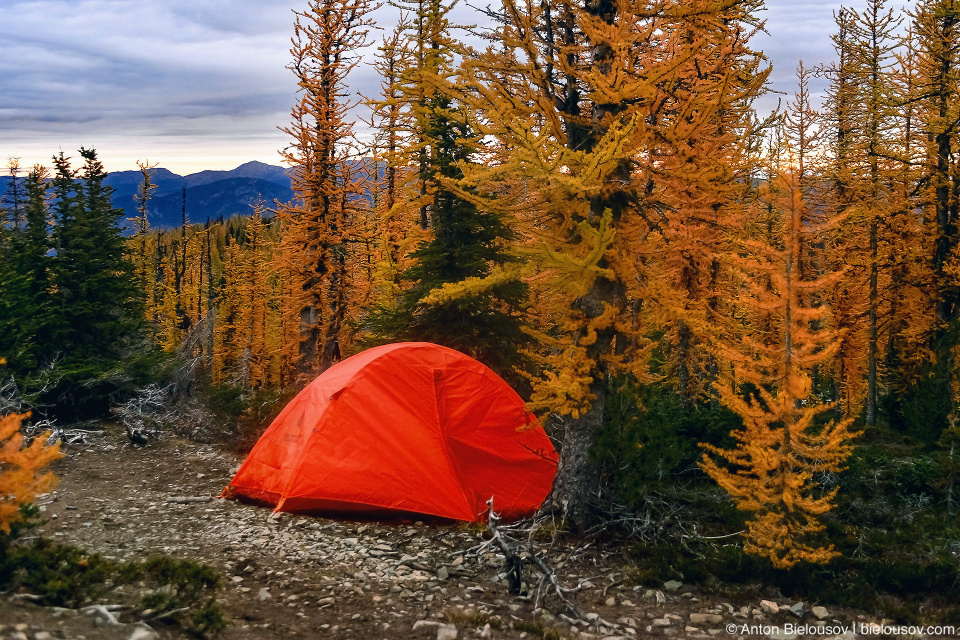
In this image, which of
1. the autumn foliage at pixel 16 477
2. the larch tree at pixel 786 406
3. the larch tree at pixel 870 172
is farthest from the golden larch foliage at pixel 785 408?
the larch tree at pixel 870 172

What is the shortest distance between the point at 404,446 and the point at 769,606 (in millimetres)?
4701

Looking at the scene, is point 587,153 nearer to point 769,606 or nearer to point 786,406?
point 786,406

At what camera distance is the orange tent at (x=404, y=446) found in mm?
8156

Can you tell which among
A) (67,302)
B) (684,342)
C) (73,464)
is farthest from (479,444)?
(67,302)

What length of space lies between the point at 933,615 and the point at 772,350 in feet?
9.36

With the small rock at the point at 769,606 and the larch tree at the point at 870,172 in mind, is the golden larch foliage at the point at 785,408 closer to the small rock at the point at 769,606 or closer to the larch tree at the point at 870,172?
the small rock at the point at 769,606

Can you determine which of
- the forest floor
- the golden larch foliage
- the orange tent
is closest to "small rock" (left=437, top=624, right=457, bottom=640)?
the forest floor

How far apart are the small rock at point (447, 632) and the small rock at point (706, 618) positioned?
2341 millimetres

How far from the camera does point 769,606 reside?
19.8 ft

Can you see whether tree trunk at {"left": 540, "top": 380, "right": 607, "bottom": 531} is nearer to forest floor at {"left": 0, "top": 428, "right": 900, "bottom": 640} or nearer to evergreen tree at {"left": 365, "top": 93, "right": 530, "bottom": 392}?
forest floor at {"left": 0, "top": 428, "right": 900, "bottom": 640}

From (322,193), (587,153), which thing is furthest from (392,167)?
(587,153)

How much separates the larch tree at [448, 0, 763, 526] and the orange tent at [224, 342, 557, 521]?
100 cm

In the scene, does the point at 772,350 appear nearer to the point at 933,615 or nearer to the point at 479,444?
the point at 933,615

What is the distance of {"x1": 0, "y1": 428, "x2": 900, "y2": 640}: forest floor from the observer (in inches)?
208
